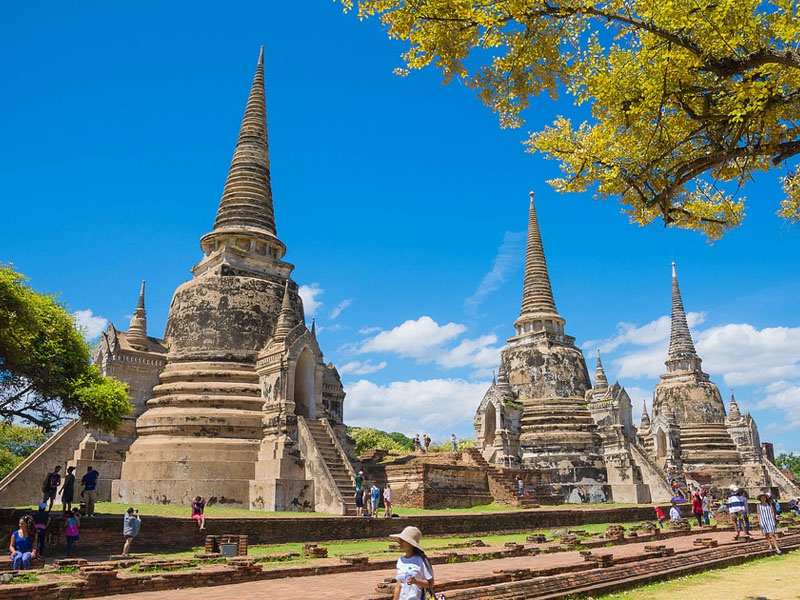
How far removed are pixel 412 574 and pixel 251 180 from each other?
26684mm

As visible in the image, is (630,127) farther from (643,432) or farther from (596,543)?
(643,432)

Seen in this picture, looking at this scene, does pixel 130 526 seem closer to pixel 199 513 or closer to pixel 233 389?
pixel 199 513

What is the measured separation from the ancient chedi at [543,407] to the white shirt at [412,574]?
99.6 feet

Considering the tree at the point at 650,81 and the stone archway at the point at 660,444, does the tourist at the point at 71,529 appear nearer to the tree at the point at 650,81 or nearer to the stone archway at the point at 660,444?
the tree at the point at 650,81

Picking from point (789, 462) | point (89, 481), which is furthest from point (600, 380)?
point (789, 462)

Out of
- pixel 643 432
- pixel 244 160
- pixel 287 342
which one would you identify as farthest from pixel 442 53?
pixel 643 432

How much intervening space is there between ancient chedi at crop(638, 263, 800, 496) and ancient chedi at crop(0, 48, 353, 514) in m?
25.5

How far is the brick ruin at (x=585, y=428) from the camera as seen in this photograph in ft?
119

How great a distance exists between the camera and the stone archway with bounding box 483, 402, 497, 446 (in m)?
38.8

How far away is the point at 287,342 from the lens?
2519cm

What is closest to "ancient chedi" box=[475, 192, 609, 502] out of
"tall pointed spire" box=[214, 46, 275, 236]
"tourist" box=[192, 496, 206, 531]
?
"tall pointed spire" box=[214, 46, 275, 236]

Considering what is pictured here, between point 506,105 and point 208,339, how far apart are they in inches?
729

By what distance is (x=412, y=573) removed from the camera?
616 cm

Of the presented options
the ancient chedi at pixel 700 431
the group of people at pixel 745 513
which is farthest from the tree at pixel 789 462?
the group of people at pixel 745 513
